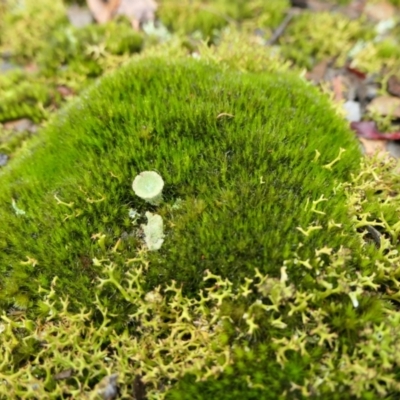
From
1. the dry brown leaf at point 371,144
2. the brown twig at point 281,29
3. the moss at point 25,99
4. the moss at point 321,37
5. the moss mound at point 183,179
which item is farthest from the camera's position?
the brown twig at point 281,29

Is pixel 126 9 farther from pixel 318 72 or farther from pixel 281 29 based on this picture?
pixel 318 72

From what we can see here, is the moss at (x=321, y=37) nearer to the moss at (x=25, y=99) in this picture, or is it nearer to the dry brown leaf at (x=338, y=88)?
the dry brown leaf at (x=338, y=88)

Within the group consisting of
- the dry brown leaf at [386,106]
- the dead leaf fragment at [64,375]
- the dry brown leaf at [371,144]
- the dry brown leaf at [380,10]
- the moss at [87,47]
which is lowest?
the dead leaf fragment at [64,375]

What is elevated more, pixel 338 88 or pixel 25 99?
pixel 25 99

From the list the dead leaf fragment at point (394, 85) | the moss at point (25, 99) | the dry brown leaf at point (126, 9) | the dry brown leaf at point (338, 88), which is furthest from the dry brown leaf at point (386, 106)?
the moss at point (25, 99)

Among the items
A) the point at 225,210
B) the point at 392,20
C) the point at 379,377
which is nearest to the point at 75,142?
the point at 225,210

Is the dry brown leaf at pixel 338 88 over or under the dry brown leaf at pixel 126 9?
under

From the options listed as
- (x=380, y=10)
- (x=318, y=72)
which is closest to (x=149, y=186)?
(x=318, y=72)
